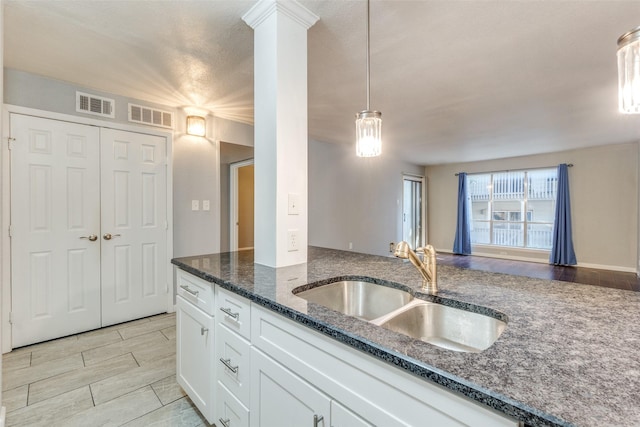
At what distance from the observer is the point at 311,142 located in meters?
4.96

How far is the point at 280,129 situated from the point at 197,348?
1313 mm

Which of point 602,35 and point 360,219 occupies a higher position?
point 602,35

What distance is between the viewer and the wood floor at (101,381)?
1.69 metres

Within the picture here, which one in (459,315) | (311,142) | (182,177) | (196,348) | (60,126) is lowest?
(196,348)

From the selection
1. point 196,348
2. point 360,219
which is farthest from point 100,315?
point 360,219

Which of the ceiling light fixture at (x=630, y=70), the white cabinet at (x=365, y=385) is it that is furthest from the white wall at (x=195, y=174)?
the ceiling light fixture at (x=630, y=70)

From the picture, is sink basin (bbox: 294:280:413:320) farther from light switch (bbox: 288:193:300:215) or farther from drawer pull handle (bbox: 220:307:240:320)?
light switch (bbox: 288:193:300:215)

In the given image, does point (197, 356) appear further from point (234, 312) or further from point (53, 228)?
point (53, 228)

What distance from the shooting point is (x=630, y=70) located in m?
0.93

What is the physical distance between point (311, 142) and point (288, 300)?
4149 millimetres

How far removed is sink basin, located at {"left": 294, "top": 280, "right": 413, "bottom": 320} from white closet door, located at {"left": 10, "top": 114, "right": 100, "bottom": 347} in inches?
103

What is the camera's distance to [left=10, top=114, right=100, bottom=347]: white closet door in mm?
2480

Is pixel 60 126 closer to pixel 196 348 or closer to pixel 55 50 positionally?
pixel 55 50

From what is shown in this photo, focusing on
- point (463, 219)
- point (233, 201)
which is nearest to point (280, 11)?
point (233, 201)
